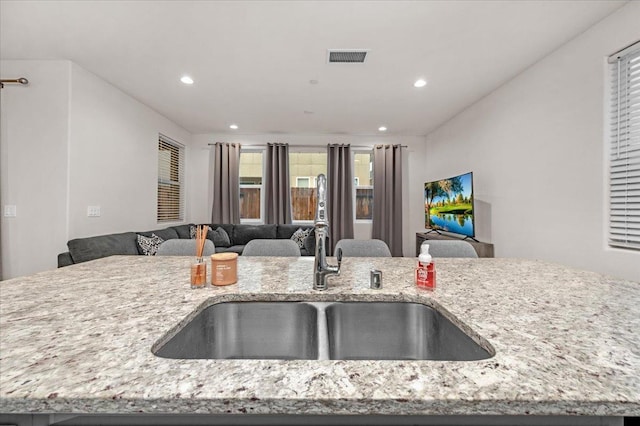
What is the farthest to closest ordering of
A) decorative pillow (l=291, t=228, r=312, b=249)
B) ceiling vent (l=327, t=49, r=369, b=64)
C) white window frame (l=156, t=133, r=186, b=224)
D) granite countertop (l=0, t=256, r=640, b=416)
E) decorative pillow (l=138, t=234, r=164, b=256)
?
1. decorative pillow (l=291, t=228, r=312, b=249)
2. white window frame (l=156, t=133, r=186, b=224)
3. decorative pillow (l=138, t=234, r=164, b=256)
4. ceiling vent (l=327, t=49, r=369, b=64)
5. granite countertop (l=0, t=256, r=640, b=416)

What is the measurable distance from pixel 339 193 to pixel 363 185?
0.58 metres

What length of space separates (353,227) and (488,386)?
4.82m

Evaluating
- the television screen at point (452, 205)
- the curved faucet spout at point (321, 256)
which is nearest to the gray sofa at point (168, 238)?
the television screen at point (452, 205)

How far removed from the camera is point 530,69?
2.71m

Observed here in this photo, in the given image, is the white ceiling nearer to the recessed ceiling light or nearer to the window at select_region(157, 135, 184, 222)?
the recessed ceiling light

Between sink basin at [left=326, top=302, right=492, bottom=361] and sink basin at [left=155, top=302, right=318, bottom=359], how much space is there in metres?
0.07

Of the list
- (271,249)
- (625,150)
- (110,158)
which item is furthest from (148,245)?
(625,150)

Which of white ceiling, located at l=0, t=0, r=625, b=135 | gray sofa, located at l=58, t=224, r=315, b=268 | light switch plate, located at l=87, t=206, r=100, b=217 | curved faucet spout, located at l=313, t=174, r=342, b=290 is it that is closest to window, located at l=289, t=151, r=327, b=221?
gray sofa, located at l=58, t=224, r=315, b=268

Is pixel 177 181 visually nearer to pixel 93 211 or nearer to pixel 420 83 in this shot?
pixel 93 211

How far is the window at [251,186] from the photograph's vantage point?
5281 millimetres

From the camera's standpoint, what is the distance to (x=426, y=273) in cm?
91

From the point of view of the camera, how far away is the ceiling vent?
2430 millimetres

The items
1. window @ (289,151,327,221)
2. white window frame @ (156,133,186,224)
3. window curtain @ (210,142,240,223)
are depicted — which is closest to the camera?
white window frame @ (156,133,186,224)

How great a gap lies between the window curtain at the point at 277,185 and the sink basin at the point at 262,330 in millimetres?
Answer: 4252
